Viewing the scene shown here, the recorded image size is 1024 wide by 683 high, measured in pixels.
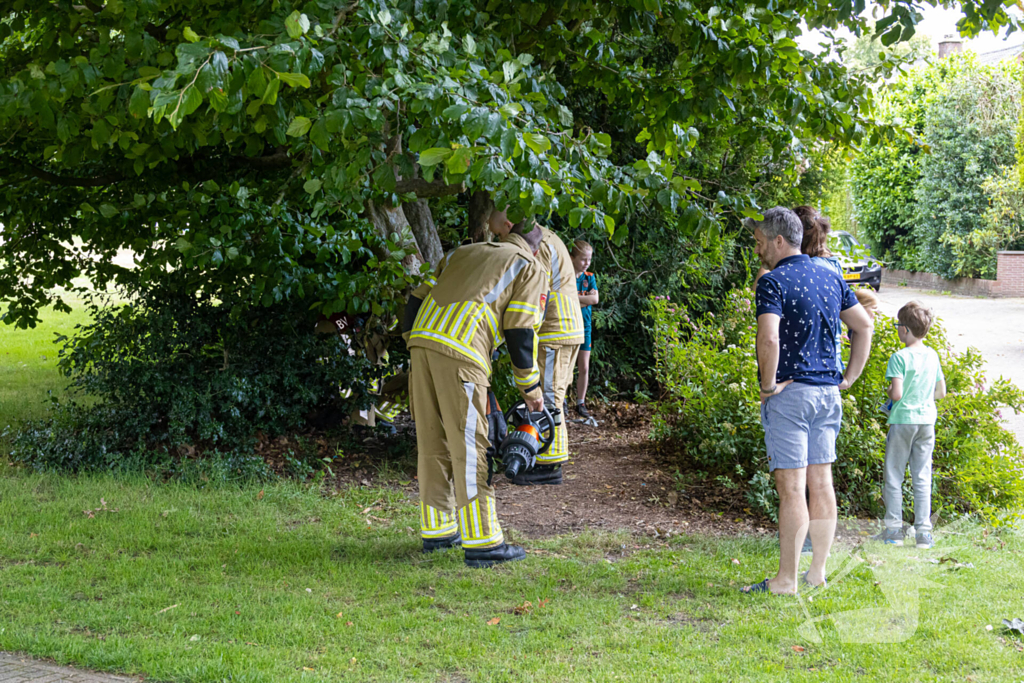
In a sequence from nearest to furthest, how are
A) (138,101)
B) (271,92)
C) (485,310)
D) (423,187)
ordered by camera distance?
(271,92)
(138,101)
(485,310)
(423,187)

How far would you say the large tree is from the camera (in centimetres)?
386

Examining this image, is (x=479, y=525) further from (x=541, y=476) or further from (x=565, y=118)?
(x=565, y=118)

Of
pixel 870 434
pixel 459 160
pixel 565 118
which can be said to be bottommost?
pixel 870 434

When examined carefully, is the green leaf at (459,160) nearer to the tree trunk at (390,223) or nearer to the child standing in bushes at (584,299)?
the tree trunk at (390,223)

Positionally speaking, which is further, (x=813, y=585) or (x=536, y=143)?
(x=813, y=585)

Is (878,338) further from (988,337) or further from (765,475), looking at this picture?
(988,337)

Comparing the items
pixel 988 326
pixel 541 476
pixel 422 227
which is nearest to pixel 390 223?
pixel 422 227

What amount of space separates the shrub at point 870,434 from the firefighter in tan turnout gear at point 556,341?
98cm

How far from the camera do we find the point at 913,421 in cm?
524

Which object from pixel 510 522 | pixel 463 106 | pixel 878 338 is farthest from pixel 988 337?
pixel 463 106

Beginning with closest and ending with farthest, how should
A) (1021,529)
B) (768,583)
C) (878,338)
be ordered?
(768,583) < (1021,529) < (878,338)

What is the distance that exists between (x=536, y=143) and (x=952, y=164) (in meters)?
26.0

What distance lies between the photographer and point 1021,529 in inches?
221

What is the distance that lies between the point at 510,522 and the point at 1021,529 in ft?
10.6
